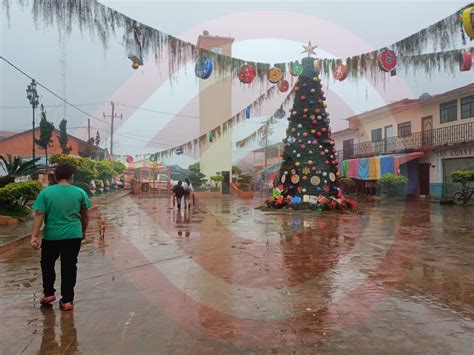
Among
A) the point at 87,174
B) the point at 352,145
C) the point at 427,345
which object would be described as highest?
the point at 352,145

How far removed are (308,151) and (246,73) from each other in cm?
398

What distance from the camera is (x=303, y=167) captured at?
682 inches

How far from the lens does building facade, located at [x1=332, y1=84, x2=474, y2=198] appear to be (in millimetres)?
24578

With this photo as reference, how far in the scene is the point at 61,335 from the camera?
12.6 ft

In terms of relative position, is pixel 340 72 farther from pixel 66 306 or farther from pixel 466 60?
pixel 66 306

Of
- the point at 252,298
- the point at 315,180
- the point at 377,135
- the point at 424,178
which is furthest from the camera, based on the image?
the point at 377,135

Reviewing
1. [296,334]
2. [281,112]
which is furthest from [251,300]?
[281,112]

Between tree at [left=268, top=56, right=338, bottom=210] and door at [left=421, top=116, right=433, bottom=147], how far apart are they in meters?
12.6

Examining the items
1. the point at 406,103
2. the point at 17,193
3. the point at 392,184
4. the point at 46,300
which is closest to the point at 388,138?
the point at 406,103

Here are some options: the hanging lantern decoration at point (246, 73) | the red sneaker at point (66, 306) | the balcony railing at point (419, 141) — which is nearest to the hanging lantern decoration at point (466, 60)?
the hanging lantern decoration at point (246, 73)

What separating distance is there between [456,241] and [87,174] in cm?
2128

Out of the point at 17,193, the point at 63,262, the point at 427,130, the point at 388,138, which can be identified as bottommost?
the point at 63,262

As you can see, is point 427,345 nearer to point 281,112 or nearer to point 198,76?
point 198,76

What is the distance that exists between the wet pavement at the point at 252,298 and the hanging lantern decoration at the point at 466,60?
6.98 m
